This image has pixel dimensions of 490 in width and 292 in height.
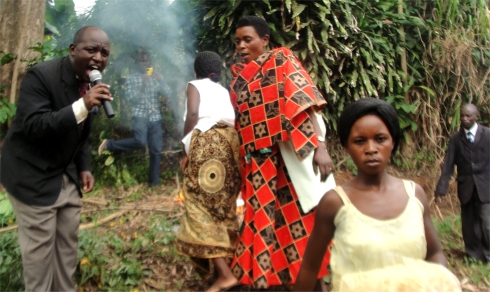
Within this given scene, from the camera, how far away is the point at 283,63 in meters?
3.67

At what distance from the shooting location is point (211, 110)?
3.92 metres

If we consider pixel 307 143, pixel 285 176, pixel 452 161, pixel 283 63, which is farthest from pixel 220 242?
pixel 452 161

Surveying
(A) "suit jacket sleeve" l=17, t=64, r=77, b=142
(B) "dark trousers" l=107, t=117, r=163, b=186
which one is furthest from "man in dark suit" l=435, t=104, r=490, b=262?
(A) "suit jacket sleeve" l=17, t=64, r=77, b=142

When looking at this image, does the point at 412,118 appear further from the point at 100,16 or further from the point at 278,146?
the point at 100,16

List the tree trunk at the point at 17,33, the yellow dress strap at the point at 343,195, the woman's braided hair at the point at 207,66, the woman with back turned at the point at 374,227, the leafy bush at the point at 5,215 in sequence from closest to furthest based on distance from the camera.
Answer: the woman with back turned at the point at 374,227 → the yellow dress strap at the point at 343,195 → the woman's braided hair at the point at 207,66 → the leafy bush at the point at 5,215 → the tree trunk at the point at 17,33

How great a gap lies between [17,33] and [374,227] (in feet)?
15.2

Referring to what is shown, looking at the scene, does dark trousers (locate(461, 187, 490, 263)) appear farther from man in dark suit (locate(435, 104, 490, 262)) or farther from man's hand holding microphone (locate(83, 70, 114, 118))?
man's hand holding microphone (locate(83, 70, 114, 118))

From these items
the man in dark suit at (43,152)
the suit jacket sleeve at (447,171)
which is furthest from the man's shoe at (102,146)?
the suit jacket sleeve at (447,171)

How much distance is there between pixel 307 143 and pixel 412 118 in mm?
4362

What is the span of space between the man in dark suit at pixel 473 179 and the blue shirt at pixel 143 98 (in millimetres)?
3702

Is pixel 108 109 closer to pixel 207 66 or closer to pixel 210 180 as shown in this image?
pixel 210 180

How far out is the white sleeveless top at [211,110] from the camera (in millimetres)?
3916

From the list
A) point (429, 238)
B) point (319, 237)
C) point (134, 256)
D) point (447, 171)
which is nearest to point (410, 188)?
point (429, 238)

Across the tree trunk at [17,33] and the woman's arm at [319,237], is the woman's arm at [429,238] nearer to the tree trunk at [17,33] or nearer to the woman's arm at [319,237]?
the woman's arm at [319,237]
